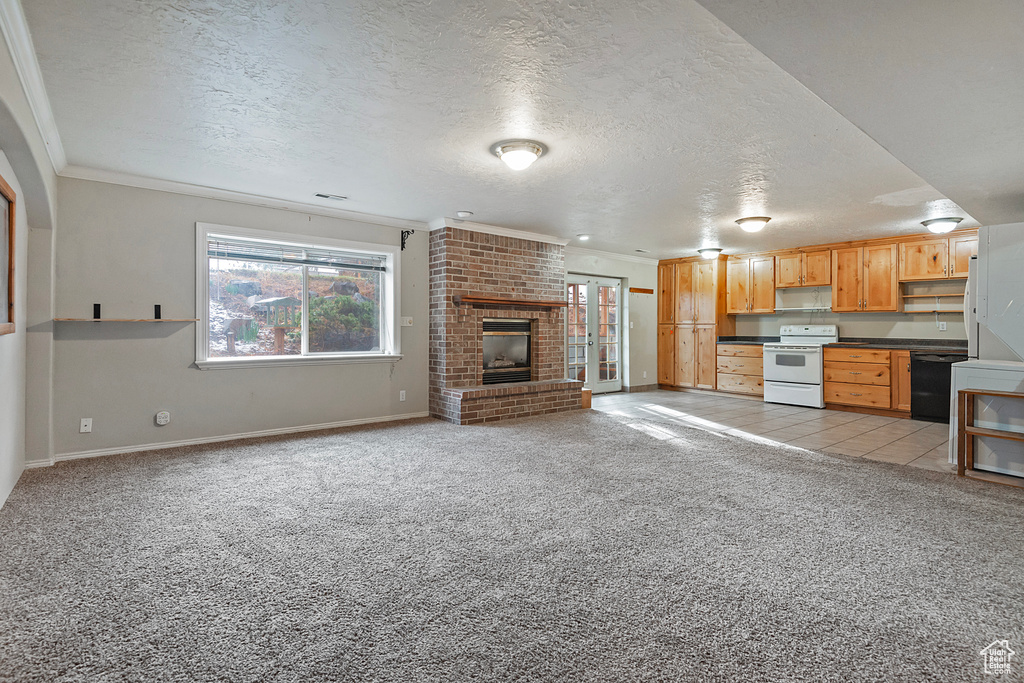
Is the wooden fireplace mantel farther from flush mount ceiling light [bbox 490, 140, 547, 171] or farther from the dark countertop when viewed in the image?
the dark countertop

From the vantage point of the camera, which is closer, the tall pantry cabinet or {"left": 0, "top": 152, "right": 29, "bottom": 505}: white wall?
{"left": 0, "top": 152, "right": 29, "bottom": 505}: white wall

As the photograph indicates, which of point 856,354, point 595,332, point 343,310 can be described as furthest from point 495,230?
point 856,354

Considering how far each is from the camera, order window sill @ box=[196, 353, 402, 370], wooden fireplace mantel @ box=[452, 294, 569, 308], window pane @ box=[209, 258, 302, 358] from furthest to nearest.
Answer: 1. wooden fireplace mantel @ box=[452, 294, 569, 308]
2. window pane @ box=[209, 258, 302, 358]
3. window sill @ box=[196, 353, 402, 370]

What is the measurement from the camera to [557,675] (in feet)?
5.08

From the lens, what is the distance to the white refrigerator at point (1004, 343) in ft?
12.1

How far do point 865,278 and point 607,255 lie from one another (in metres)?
3.50

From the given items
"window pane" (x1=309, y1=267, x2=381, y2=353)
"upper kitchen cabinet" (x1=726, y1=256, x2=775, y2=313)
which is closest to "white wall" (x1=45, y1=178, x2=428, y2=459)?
"window pane" (x1=309, y1=267, x2=381, y2=353)

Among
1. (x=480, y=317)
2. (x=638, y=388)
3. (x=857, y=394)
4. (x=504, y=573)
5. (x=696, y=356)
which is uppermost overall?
(x=480, y=317)

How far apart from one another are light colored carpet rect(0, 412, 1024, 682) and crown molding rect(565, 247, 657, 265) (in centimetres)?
450

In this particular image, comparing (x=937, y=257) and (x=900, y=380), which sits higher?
(x=937, y=257)

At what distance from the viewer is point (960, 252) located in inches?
239

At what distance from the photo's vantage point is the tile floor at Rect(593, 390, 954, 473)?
4.48m

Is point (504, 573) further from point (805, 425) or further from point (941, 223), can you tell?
point (941, 223)

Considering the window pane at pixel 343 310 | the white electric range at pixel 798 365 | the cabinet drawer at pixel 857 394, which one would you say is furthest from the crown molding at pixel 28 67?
the cabinet drawer at pixel 857 394
